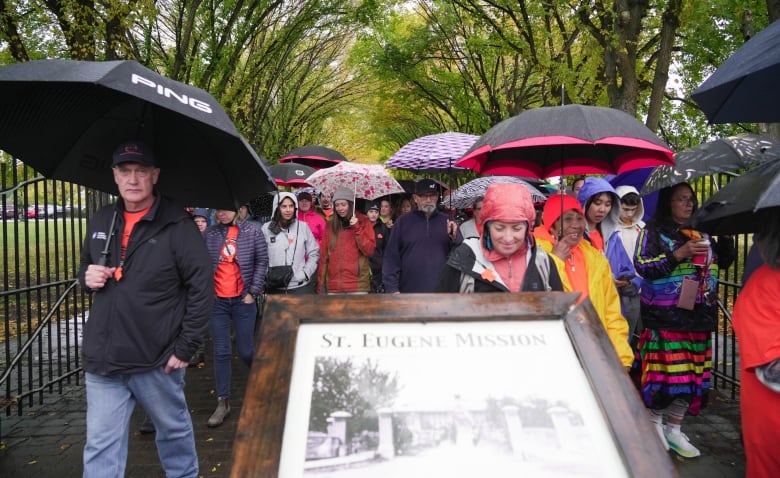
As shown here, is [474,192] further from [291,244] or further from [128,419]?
[128,419]

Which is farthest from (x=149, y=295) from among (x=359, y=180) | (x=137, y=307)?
(x=359, y=180)

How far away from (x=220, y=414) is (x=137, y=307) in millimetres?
2573

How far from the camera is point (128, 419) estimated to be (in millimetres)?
3098

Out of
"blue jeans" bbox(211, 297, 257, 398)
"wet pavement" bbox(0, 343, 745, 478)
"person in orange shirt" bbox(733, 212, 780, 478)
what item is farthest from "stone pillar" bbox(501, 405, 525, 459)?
"blue jeans" bbox(211, 297, 257, 398)

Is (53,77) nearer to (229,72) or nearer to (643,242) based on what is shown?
(643,242)

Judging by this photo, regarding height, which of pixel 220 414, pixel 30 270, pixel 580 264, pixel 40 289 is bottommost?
pixel 220 414

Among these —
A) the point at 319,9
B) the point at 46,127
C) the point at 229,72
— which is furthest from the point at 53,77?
the point at 319,9

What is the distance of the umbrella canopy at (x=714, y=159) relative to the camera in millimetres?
4387

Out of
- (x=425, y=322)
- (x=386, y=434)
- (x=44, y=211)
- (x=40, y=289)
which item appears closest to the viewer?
(x=386, y=434)

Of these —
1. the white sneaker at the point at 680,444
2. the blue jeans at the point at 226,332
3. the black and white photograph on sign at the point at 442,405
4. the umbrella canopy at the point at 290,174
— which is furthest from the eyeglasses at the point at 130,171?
the umbrella canopy at the point at 290,174

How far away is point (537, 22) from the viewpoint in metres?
12.5

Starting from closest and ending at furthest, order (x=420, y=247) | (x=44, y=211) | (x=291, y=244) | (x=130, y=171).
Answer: (x=130, y=171), (x=44, y=211), (x=420, y=247), (x=291, y=244)

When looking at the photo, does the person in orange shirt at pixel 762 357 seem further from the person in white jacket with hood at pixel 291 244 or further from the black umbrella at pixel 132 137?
the person in white jacket with hood at pixel 291 244

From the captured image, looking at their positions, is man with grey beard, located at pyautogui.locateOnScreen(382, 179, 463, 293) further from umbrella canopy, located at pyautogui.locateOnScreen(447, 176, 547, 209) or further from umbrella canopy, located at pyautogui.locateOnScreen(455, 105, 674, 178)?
umbrella canopy, located at pyautogui.locateOnScreen(455, 105, 674, 178)
